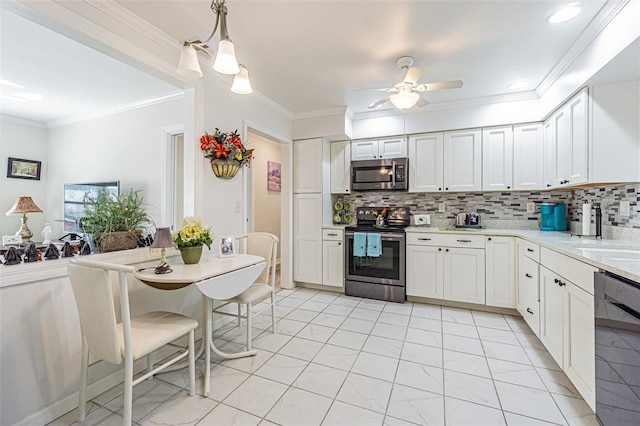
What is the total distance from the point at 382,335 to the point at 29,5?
10.6ft

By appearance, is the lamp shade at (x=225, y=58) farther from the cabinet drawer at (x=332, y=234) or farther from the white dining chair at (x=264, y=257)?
the cabinet drawer at (x=332, y=234)

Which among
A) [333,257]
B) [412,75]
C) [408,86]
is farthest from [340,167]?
[412,75]

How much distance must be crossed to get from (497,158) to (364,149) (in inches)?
64.9

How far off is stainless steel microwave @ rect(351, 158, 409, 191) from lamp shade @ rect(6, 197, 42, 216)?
14.6ft

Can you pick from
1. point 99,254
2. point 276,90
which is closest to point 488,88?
point 276,90

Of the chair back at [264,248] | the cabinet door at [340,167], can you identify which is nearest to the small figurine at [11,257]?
the chair back at [264,248]

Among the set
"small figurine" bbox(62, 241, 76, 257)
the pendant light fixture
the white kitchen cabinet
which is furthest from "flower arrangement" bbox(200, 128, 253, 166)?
the white kitchen cabinet

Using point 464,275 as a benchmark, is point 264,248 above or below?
above

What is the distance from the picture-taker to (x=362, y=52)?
7.73 ft

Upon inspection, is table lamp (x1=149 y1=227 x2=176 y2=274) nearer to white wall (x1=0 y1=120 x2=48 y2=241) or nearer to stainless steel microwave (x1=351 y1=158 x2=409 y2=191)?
stainless steel microwave (x1=351 y1=158 x2=409 y2=191)

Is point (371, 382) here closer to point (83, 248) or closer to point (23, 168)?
point (83, 248)

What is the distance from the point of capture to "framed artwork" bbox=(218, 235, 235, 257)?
2.34 meters

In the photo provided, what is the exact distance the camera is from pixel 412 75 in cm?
233

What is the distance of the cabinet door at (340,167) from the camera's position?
4.05 meters
